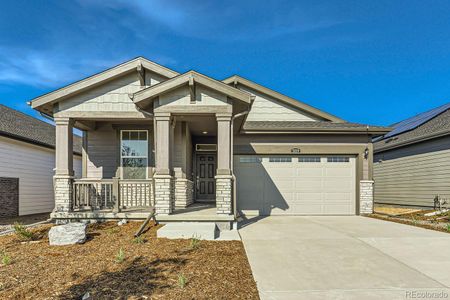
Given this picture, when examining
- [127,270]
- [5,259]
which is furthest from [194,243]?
[5,259]

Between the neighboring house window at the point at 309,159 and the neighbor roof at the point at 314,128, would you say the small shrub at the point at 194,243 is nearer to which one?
the neighbor roof at the point at 314,128

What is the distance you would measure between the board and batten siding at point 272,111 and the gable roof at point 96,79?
4.97 metres

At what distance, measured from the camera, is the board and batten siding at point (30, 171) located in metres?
10.5

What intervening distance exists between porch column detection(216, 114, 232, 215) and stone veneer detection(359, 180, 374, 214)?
6.06 m

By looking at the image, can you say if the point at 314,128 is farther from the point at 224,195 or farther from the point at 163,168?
the point at 163,168

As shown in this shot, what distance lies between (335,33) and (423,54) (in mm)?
7233

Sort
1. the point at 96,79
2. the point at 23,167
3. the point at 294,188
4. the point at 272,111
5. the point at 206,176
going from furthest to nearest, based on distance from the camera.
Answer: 1. the point at 272,111
2. the point at 206,176
3. the point at 23,167
4. the point at 294,188
5. the point at 96,79

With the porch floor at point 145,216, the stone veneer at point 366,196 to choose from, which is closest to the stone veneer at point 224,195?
the porch floor at point 145,216

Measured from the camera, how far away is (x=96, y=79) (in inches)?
335

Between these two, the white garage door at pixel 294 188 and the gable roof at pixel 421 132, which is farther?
the gable roof at pixel 421 132

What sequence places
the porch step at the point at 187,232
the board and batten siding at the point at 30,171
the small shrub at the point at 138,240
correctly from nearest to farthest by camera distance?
the small shrub at the point at 138,240 < the porch step at the point at 187,232 < the board and batten siding at the point at 30,171

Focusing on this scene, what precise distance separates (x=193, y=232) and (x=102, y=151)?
551 centimetres

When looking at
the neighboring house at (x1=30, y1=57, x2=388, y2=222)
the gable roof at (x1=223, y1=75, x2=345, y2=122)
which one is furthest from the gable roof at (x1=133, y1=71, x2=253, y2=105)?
the gable roof at (x1=223, y1=75, x2=345, y2=122)

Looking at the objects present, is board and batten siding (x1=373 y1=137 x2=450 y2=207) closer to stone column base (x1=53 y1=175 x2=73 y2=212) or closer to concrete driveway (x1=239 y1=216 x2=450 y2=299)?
concrete driveway (x1=239 y1=216 x2=450 y2=299)
